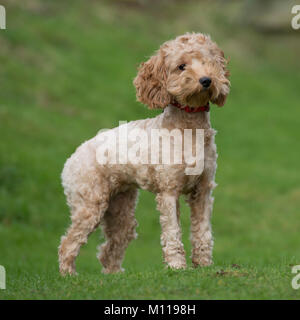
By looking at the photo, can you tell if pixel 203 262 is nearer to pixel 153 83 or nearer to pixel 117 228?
pixel 117 228

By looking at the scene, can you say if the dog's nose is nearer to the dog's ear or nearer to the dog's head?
the dog's head

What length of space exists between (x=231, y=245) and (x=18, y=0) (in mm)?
16805

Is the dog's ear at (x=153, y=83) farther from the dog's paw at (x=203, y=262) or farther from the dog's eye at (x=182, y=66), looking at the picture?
the dog's paw at (x=203, y=262)

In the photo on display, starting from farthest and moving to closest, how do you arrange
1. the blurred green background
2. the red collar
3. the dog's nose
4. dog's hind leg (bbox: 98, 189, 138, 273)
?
dog's hind leg (bbox: 98, 189, 138, 273), the red collar, the blurred green background, the dog's nose

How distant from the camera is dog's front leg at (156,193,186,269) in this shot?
7.41 m

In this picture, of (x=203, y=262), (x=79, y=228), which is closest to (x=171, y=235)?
(x=203, y=262)

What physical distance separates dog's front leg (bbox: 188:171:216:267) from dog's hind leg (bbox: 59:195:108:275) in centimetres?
116

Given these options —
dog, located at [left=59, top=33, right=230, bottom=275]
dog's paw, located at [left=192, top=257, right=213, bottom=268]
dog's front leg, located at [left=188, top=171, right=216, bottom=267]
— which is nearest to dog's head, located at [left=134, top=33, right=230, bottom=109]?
dog, located at [left=59, top=33, right=230, bottom=275]

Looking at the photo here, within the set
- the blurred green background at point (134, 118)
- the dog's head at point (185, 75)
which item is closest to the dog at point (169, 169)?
the dog's head at point (185, 75)

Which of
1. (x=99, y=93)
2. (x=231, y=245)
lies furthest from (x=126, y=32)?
(x=231, y=245)

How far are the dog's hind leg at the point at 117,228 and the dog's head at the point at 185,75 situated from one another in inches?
66.9

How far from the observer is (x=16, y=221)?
1555 centimetres

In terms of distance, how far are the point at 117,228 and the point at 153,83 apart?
7.37 feet
